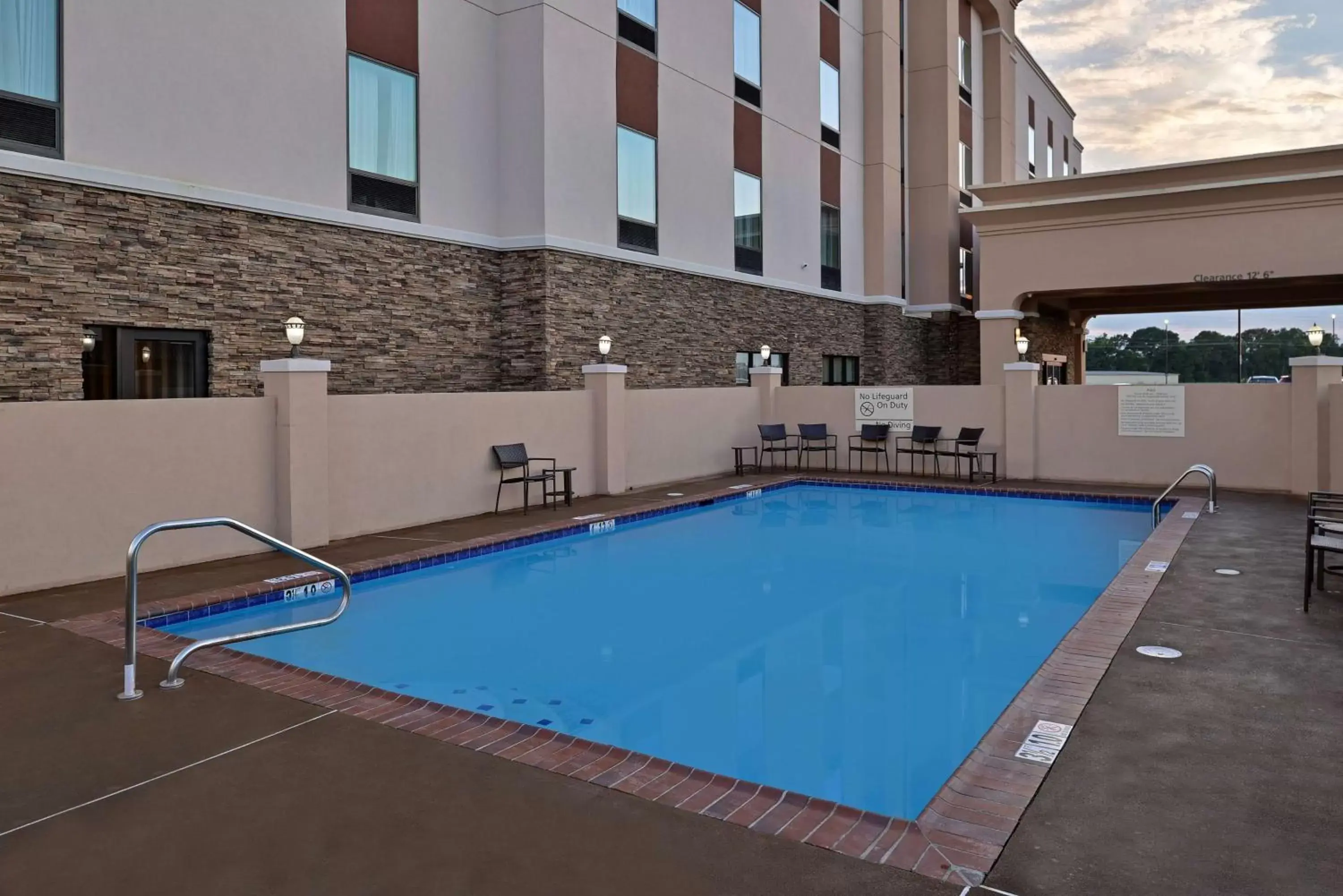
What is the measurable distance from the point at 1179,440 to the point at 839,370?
9.80 metres

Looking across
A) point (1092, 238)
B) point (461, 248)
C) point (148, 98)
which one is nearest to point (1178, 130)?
point (1092, 238)

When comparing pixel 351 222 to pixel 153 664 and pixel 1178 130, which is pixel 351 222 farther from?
pixel 1178 130

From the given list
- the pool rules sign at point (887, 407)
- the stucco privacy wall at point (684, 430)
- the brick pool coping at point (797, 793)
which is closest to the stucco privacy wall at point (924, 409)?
the pool rules sign at point (887, 407)

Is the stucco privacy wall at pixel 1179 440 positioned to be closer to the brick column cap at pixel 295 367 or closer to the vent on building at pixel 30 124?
the brick column cap at pixel 295 367

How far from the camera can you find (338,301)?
11648 millimetres

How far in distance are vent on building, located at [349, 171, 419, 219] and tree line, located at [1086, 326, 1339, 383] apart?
725 inches

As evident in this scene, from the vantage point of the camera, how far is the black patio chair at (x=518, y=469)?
11586mm

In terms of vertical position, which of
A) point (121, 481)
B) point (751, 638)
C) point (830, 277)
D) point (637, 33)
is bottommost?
point (751, 638)

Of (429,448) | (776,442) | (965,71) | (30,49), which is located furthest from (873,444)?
(965,71)

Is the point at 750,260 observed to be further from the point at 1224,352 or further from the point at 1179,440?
the point at 1224,352

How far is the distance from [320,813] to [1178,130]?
38.6 meters

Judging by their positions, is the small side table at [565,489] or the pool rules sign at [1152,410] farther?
the pool rules sign at [1152,410]

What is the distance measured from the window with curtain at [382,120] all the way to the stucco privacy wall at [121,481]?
4.76m

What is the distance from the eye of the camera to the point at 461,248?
1339 cm
